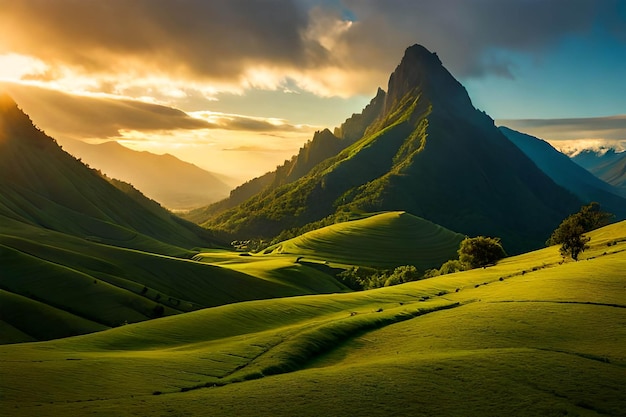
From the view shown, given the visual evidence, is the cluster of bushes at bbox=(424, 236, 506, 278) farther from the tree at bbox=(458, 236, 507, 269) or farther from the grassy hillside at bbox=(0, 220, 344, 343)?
the grassy hillside at bbox=(0, 220, 344, 343)

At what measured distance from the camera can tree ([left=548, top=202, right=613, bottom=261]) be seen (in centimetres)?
9588

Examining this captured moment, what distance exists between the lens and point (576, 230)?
102 m

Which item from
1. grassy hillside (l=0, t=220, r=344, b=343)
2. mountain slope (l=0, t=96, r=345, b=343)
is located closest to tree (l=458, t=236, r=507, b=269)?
grassy hillside (l=0, t=220, r=344, b=343)

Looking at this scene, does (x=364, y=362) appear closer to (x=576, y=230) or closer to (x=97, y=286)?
(x=576, y=230)

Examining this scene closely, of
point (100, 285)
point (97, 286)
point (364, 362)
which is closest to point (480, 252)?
point (364, 362)

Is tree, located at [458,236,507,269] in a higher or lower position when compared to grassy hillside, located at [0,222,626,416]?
higher

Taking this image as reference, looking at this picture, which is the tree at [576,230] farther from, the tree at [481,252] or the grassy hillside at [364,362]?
the grassy hillside at [364,362]

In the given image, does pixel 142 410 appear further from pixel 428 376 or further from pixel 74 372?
pixel 428 376

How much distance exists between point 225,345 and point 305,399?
75.0ft

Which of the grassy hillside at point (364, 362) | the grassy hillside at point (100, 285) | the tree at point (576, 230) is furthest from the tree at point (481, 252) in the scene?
the grassy hillside at point (364, 362)

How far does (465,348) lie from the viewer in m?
41.5

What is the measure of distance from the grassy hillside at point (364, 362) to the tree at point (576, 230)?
95.4 ft

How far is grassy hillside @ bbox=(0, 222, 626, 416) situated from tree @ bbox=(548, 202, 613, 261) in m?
29.1

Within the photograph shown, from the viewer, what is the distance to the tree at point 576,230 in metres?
95.9
